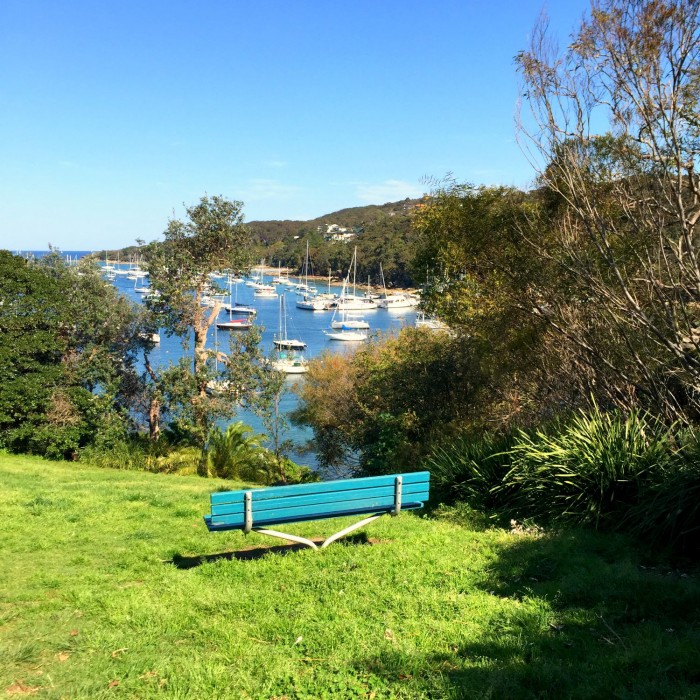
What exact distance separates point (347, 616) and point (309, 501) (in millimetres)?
1380

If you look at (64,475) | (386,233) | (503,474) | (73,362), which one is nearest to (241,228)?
(73,362)

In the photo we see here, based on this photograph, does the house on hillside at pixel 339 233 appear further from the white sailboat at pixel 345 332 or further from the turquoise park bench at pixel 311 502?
the turquoise park bench at pixel 311 502

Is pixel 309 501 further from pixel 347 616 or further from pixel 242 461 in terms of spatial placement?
pixel 242 461

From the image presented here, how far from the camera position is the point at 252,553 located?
5.50 metres

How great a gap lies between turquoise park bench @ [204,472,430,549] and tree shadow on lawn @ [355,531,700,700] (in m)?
1.09

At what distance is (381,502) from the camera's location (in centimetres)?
564

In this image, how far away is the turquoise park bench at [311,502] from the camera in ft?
16.6

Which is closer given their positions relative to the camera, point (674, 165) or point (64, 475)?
point (674, 165)

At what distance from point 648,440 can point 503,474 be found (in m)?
1.60

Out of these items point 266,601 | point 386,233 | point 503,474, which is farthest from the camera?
point 386,233

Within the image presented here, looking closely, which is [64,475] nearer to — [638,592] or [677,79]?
[638,592]

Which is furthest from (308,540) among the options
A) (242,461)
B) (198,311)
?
(198,311)

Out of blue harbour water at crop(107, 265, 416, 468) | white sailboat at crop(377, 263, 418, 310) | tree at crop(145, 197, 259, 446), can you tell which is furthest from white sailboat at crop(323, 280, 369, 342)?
tree at crop(145, 197, 259, 446)

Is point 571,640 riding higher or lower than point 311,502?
lower
